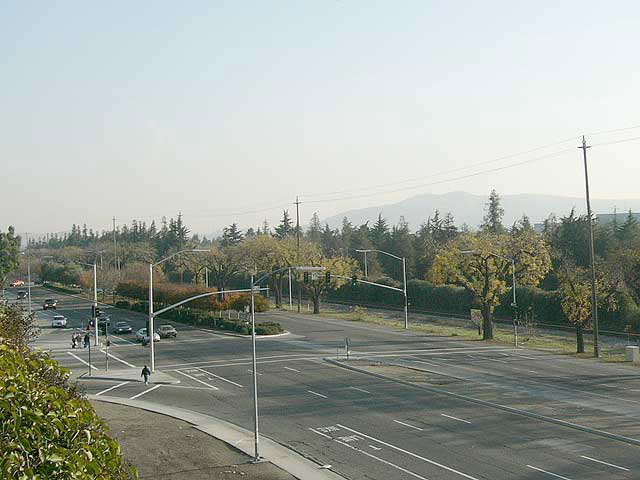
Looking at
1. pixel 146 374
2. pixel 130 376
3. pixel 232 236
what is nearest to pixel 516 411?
pixel 146 374

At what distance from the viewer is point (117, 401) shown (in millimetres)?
39719

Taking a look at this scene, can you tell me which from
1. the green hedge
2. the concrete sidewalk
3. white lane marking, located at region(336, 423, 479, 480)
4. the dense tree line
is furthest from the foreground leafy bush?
the green hedge

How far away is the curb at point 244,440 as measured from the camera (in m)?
25.1

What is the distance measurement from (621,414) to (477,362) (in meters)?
Answer: 17.5

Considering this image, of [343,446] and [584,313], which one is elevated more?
[584,313]

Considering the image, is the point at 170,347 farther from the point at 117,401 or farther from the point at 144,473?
the point at 144,473

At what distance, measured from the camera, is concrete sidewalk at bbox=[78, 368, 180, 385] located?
45494mm

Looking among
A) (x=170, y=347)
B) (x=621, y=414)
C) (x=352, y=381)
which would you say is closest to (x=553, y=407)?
(x=621, y=414)

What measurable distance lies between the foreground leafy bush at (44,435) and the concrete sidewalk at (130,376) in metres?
A: 39.1

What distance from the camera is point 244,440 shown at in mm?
29891

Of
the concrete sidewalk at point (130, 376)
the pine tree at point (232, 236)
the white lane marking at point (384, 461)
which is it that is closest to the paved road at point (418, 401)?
the white lane marking at point (384, 461)

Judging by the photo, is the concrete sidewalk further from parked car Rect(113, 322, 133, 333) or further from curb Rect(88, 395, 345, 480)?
parked car Rect(113, 322, 133, 333)

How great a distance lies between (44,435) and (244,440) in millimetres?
24348

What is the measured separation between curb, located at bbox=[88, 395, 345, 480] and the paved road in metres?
0.63
